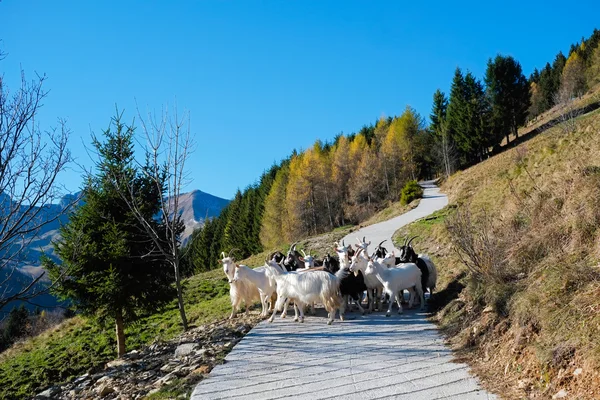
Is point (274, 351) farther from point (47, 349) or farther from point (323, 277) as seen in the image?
point (47, 349)

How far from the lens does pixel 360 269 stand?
33.3 feet

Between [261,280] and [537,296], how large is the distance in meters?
6.27

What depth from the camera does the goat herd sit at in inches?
358

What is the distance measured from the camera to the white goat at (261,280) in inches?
408

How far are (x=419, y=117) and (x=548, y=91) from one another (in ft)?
85.7

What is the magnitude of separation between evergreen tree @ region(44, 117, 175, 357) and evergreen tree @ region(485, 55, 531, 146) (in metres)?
42.7

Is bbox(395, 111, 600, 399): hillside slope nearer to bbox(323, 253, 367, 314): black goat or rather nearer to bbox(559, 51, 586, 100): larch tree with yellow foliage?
bbox(323, 253, 367, 314): black goat

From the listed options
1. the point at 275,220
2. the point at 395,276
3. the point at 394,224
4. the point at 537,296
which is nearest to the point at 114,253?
the point at 395,276

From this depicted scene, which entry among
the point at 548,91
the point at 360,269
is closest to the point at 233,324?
the point at 360,269

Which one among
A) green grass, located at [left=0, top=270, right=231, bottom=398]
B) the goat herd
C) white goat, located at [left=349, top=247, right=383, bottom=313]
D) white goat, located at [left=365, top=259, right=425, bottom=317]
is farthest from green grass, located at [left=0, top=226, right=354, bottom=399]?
white goat, located at [left=365, top=259, right=425, bottom=317]

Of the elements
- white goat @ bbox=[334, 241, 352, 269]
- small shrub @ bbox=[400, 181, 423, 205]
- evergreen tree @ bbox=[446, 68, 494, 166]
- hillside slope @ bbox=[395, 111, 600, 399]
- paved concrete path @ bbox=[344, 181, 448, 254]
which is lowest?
hillside slope @ bbox=[395, 111, 600, 399]

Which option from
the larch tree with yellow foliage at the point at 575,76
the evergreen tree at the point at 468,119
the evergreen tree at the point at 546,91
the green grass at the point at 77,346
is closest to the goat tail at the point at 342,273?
the green grass at the point at 77,346

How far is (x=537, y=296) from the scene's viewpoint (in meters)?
5.62

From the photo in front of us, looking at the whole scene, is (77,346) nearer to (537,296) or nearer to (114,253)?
(114,253)
